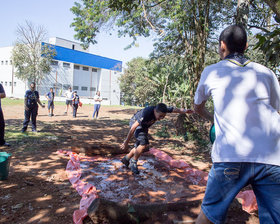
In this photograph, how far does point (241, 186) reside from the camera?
1.53 meters

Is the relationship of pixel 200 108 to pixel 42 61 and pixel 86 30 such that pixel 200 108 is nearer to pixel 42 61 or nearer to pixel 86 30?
pixel 86 30

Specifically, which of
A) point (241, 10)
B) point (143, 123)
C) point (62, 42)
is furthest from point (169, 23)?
point (62, 42)

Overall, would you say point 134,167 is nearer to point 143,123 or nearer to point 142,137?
Answer: point 142,137

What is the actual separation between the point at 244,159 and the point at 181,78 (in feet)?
31.1

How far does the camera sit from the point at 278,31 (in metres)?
3.70

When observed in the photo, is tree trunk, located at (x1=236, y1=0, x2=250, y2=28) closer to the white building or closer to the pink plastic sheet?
the pink plastic sheet

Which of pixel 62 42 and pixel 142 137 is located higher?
pixel 62 42

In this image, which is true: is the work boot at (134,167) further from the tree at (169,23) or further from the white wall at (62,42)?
the white wall at (62,42)

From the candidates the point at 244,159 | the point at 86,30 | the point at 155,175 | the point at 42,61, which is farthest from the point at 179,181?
the point at 42,61

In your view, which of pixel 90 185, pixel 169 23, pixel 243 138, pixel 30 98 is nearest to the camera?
pixel 243 138

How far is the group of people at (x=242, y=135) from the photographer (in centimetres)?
148

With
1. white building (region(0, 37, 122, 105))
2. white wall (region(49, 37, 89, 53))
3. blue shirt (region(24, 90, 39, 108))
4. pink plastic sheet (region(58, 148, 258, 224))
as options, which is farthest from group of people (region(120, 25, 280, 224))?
white wall (region(49, 37, 89, 53))

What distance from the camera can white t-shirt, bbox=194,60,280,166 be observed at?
148cm

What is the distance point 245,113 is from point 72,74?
119 ft
